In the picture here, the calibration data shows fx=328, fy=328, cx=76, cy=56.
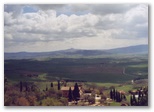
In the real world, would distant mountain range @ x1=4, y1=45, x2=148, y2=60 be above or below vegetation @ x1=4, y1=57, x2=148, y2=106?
above

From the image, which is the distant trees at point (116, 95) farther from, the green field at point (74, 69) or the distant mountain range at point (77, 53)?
the distant mountain range at point (77, 53)

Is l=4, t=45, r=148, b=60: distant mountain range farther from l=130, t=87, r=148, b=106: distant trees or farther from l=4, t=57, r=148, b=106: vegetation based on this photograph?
l=130, t=87, r=148, b=106: distant trees

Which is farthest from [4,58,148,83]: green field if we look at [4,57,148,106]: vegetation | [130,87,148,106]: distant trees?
[130,87,148,106]: distant trees

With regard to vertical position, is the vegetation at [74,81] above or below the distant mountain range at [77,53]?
below

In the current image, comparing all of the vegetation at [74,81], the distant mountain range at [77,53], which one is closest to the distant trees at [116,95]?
the vegetation at [74,81]

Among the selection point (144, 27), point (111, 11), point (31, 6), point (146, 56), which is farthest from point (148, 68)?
point (31, 6)

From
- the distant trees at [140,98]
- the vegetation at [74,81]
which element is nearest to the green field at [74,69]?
the vegetation at [74,81]

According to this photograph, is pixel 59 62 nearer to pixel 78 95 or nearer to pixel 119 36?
pixel 78 95

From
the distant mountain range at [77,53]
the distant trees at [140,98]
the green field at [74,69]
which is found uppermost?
the distant mountain range at [77,53]

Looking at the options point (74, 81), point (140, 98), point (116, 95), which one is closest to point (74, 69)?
point (74, 81)
